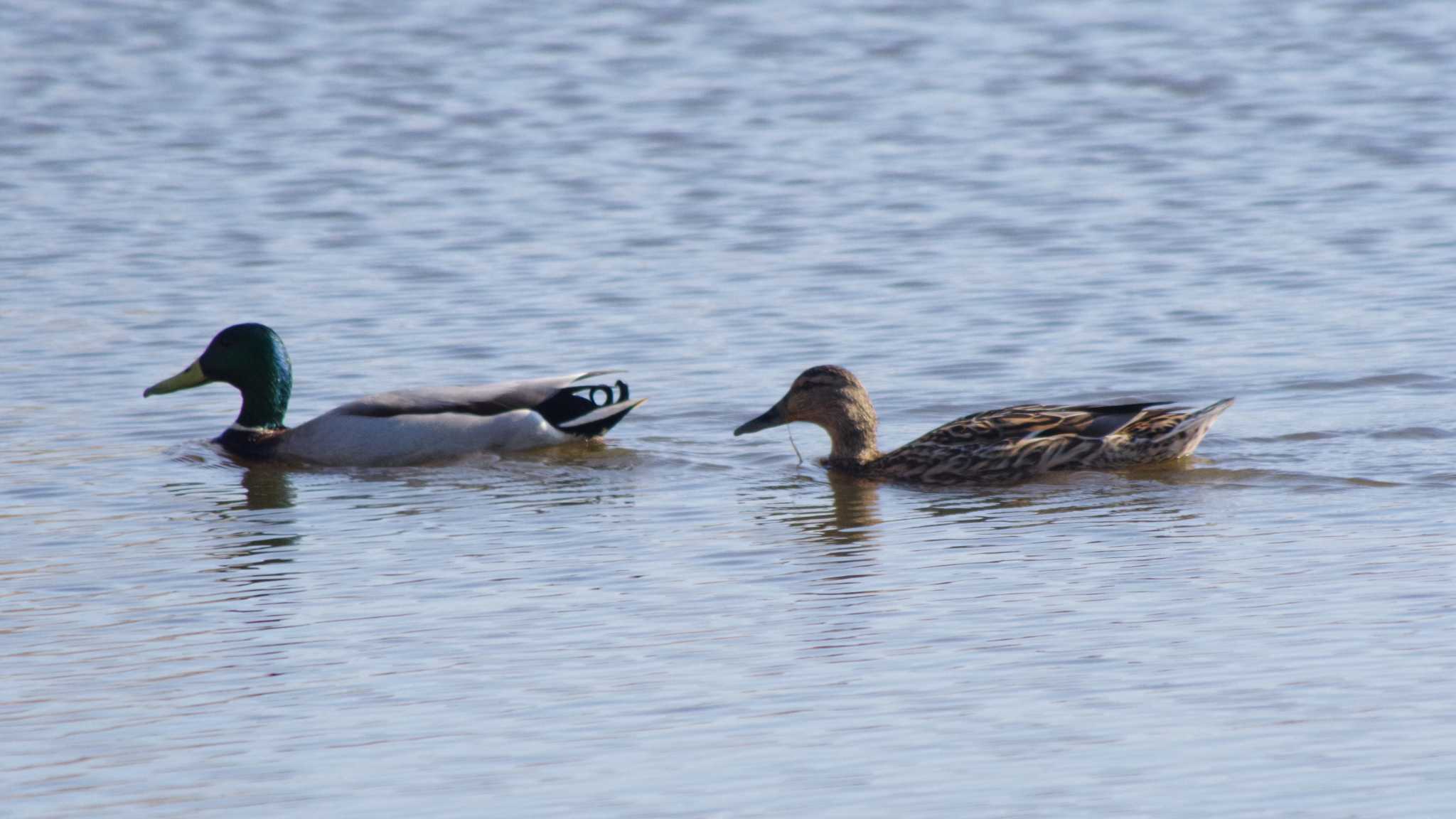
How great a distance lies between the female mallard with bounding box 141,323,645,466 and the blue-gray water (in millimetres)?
190

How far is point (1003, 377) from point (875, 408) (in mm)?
739

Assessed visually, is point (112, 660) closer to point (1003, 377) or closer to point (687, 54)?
point (1003, 377)

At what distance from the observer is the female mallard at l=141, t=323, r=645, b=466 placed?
11586 mm

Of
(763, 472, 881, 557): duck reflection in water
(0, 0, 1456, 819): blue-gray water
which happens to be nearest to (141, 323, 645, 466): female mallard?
(0, 0, 1456, 819): blue-gray water

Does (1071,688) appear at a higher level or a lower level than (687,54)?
lower

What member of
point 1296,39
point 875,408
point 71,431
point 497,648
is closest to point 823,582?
point 497,648

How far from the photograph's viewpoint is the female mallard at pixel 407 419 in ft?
38.0

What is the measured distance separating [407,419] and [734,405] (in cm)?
168

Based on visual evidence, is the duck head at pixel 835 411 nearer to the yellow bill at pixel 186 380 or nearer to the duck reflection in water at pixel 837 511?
the duck reflection in water at pixel 837 511

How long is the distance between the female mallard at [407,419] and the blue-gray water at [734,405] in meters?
0.19

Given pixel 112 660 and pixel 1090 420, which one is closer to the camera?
pixel 112 660

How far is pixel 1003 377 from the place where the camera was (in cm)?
1237

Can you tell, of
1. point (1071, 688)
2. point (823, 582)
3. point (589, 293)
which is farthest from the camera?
point (589, 293)

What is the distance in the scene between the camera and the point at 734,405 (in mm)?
12070
